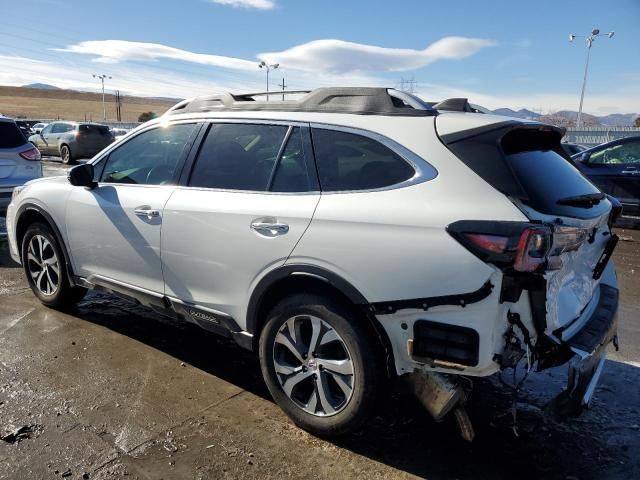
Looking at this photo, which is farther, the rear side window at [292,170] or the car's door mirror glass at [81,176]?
the car's door mirror glass at [81,176]

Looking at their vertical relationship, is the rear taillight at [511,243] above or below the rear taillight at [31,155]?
above

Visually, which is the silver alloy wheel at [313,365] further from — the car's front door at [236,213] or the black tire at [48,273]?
the black tire at [48,273]

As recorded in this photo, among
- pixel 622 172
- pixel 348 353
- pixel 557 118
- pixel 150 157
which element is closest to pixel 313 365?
pixel 348 353

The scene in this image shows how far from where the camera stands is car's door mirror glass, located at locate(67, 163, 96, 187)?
407 cm

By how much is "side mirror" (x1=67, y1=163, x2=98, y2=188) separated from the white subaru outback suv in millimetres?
568

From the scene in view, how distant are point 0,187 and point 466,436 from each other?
297 inches

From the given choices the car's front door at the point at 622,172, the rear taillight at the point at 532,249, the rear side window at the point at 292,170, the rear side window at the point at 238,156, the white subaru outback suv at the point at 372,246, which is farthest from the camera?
the car's front door at the point at 622,172

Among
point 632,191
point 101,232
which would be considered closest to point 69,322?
point 101,232

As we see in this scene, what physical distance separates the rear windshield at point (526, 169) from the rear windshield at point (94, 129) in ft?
74.9

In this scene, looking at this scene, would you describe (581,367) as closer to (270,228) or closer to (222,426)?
(270,228)

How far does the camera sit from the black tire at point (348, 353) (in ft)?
8.68

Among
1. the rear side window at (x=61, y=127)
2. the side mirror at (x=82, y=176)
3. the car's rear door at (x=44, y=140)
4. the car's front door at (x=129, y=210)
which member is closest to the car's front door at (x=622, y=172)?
the car's front door at (x=129, y=210)

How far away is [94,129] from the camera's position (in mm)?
22672

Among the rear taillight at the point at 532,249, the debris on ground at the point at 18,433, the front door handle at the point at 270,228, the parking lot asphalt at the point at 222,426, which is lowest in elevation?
the parking lot asphalt at the point at 222,426
